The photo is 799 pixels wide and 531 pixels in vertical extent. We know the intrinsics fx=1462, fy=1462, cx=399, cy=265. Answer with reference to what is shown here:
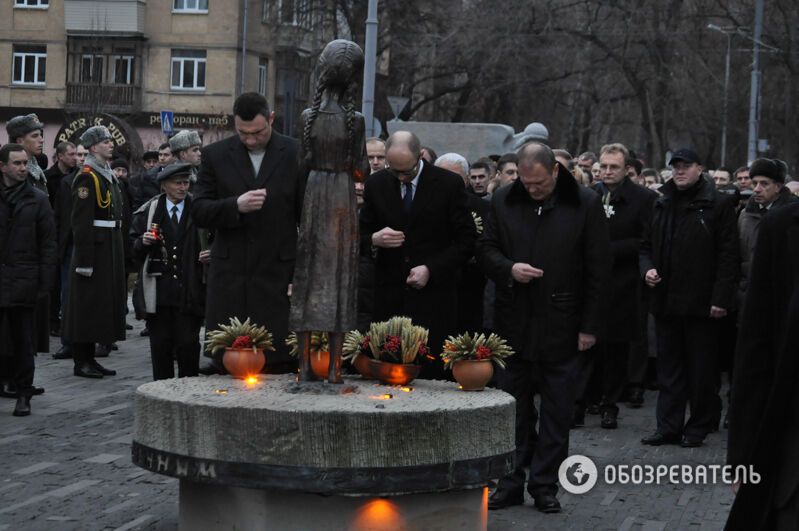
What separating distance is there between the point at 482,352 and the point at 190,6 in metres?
51.9

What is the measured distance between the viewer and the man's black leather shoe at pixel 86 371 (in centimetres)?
1430

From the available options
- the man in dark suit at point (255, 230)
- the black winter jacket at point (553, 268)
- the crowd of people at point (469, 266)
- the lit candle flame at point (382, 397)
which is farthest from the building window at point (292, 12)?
the lit candle flame at point (382, 397)

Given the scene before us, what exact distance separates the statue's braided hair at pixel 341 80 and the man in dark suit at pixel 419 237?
6.06 ft

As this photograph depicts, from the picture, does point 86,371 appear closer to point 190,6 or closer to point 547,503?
point 547,503

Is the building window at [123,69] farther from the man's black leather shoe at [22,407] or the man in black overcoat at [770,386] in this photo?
the man in black overcoat at [770,386]

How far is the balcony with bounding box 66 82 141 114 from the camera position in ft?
186

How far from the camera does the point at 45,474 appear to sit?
9.43 metres

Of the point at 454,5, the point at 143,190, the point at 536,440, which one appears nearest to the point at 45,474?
the point at 536,440

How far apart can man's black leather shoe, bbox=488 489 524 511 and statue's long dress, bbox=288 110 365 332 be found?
190cm

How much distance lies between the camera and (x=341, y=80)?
7.65 metres

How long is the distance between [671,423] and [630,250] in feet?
5.68

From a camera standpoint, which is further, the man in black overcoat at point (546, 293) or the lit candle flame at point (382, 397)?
the man in black overcoat at point (546, 293)

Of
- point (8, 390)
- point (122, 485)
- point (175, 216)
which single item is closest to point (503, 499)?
point (122, 485)

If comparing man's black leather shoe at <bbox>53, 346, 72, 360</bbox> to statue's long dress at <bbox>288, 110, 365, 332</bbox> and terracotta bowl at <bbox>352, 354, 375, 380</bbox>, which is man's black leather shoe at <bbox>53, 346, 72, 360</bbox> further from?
statue's long dress at <bbox>288, 110, 365, 332</bbox>
